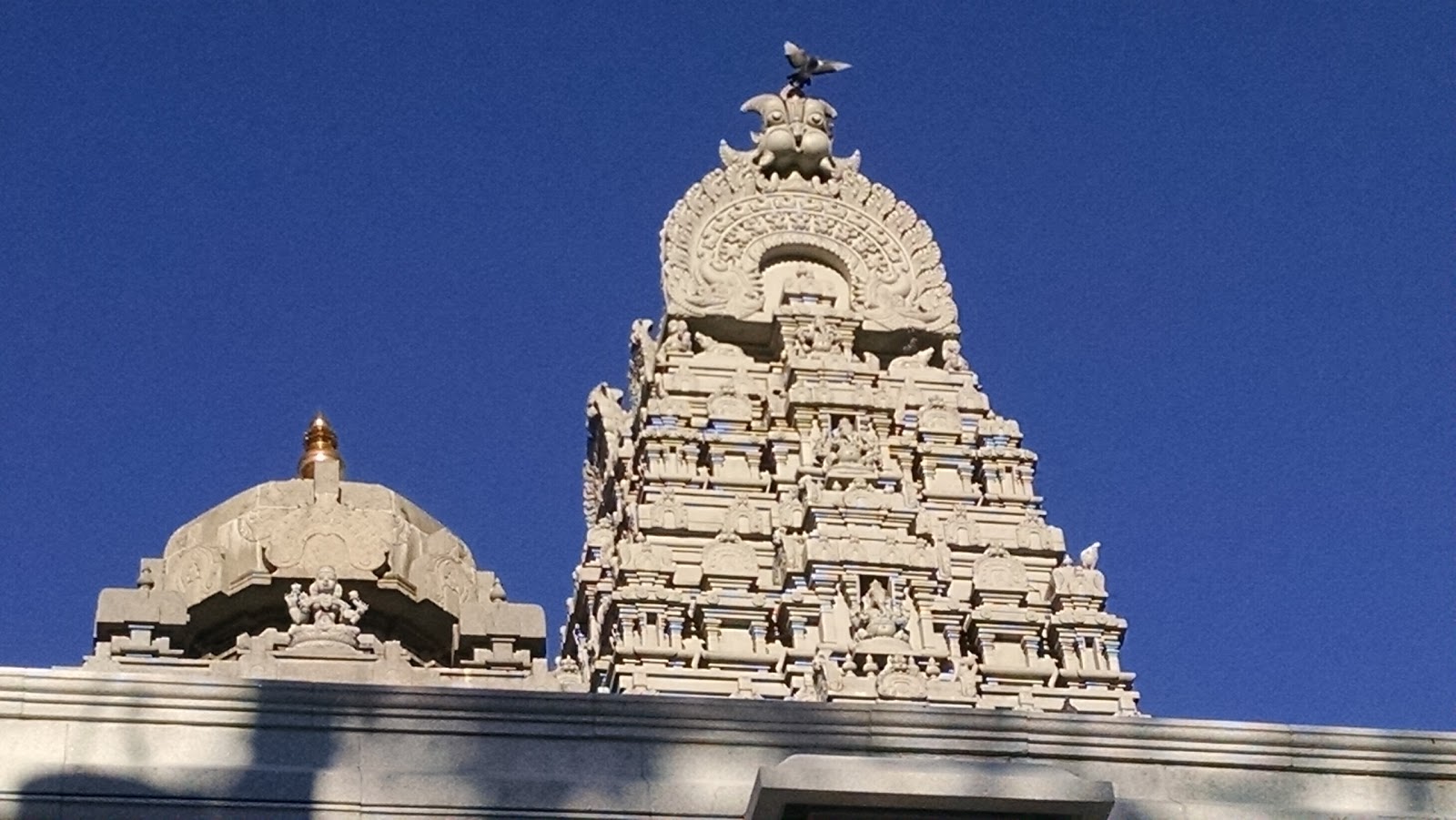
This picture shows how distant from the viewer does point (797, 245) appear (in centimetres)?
4003

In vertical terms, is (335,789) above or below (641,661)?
Result: below

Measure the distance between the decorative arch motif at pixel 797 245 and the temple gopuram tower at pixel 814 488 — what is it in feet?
0.14

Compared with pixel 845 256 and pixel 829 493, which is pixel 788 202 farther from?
pixel 829 493

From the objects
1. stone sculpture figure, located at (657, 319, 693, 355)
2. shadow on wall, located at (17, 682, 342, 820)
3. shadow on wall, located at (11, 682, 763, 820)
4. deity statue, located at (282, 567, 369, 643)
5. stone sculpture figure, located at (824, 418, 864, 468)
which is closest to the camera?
shadow on wall, located at (17, 682, 342, 820)

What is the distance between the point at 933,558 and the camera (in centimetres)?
3438

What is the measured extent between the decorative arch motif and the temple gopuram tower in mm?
42

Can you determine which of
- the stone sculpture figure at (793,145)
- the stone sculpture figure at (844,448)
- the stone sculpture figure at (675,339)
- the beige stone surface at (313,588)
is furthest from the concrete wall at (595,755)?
the stone sculpture figure at (793,145)

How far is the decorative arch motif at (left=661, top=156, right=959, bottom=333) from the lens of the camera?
39.2 m

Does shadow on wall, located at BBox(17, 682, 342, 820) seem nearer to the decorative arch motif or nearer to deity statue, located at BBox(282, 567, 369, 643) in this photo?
deity statue, located at BBox(282, 567, 369, 643)

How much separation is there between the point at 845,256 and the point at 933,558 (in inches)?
291

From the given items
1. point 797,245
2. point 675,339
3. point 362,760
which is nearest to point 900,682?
point 675,339

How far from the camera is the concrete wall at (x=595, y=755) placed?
42.2ft

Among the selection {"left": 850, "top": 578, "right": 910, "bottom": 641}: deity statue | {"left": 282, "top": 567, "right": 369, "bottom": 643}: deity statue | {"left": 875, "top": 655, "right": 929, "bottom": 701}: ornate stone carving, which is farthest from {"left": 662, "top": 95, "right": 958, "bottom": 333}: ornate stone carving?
{"left": 282, "top": 567, "right": 369, "bottom": 643}: deity statue

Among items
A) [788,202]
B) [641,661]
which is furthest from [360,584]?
[788,202]
